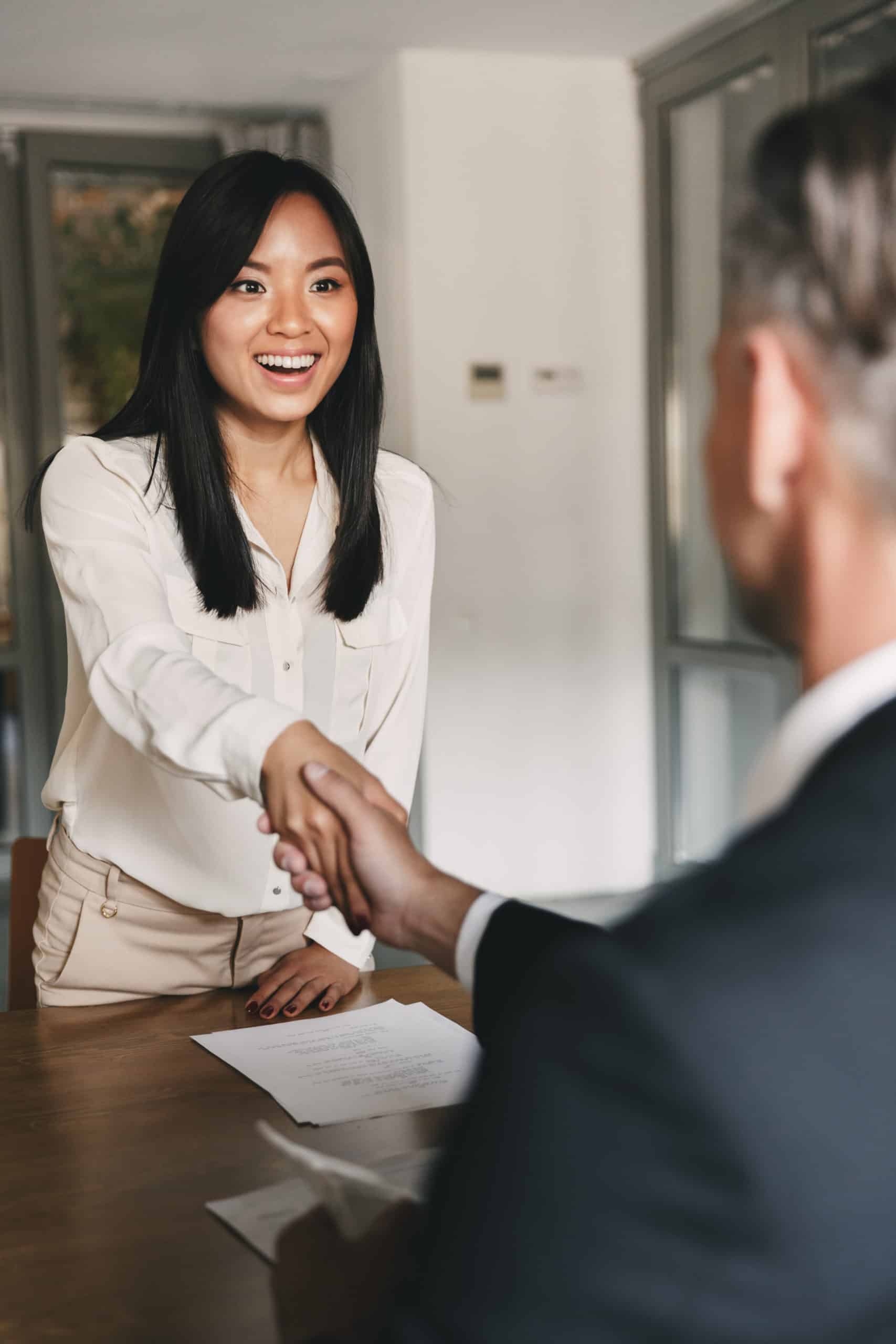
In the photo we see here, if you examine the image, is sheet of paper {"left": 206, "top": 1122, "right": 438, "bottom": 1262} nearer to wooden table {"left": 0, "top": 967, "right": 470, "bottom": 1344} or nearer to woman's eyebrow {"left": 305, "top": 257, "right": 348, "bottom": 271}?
wooden table {"left": 0, "top": 967, "right": 470, "bottom": 1344}

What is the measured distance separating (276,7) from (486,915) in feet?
13.6

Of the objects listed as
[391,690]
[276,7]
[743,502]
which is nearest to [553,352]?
[276,7]

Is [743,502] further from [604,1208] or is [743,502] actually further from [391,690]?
[391,690]

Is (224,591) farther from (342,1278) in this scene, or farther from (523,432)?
(523,432)

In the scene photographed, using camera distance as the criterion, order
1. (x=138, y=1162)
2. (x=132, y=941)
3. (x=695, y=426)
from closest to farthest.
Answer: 1. (x=138, y=1162)
2. (x=132, y=941)
3. (x=695, y=426)

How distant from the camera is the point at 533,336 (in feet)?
16.7

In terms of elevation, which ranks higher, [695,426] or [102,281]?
[102,281]

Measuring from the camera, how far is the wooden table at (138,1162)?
0.95 meters

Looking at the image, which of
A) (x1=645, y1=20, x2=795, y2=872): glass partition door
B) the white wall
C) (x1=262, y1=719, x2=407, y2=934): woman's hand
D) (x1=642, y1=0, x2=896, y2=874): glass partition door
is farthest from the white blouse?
the white wall

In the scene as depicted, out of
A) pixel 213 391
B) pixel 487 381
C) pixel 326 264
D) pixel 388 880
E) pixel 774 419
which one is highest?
pixel 487 381

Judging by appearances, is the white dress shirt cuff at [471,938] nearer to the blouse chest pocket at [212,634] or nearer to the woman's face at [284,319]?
the blouse chest pocket at [212,634]

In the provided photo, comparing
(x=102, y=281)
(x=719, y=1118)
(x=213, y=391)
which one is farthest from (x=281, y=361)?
(x=102, y=281)

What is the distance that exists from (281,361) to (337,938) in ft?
2.43

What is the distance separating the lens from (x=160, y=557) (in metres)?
1.78
